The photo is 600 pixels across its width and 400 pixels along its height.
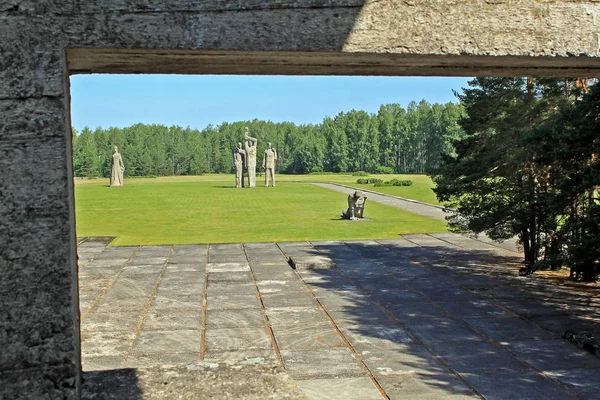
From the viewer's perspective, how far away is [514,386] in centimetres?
589

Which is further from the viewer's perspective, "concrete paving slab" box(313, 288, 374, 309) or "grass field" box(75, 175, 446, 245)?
"grass field" box(75, 175, 446, 245)

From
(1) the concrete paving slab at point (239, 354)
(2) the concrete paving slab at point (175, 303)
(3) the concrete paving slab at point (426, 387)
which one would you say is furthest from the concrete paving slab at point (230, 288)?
(3) the concrete paving slab at point (426, 387)

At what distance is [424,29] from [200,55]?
3.17 feet

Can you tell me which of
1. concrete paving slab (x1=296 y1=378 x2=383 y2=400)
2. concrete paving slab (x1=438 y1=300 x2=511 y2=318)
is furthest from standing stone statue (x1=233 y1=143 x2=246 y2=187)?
concrete paving slab (x1=296 y1=378 x2=383 y2=400)

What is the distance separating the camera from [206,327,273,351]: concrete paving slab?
23.7ft

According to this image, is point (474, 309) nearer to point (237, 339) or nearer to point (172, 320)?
point (237, 339)

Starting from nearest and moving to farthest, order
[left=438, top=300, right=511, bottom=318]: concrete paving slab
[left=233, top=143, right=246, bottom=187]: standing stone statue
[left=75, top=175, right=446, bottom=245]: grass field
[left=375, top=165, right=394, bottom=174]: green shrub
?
[left=438, top=300, right=511, bottom=318]: concrete paving slab < [left=75, top=175, right=446, bottom=245]: grass field < [left=233, top=143, right=246, bottom=187]: standing stone statue < [left=375, top=165, right=394, bottom=174]: green shrub

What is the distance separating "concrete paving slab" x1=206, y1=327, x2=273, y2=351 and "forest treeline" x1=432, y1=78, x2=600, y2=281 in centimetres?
452

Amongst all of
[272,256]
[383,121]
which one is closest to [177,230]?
[272,256]

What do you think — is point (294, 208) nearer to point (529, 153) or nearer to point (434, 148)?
point (529, 153)

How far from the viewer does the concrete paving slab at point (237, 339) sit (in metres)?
7.23

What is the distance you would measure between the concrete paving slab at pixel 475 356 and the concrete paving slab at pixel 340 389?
1127mm

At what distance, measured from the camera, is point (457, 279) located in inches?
436

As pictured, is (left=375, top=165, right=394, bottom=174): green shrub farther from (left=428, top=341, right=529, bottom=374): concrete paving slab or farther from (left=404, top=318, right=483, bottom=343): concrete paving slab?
(left=428, top=341, right=529, bottom=374): concrete paving slab
